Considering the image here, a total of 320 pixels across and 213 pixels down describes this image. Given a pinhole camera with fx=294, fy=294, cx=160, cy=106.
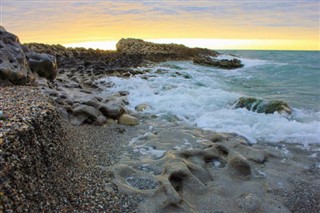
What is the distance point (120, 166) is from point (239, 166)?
1.72 meters

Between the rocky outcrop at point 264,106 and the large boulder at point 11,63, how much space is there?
552 centimetres

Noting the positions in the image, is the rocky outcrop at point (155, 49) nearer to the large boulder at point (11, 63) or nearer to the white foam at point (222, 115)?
the white foam at point (222, 115)

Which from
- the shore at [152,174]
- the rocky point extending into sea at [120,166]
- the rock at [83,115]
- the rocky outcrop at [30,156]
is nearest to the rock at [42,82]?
the rocky point extending into sea at [120,166]

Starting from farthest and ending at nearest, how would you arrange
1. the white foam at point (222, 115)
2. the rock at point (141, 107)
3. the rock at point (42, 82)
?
the rock at point (141, 107) < the rock at point (42, 82) < the white foam at point (222, 115)

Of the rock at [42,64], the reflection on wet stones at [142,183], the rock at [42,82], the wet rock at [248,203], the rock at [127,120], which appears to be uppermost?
the rock at [42,64]

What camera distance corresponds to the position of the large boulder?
5.75m

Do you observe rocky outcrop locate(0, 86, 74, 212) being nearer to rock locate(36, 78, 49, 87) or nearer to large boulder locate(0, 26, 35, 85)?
large boulder locate(0, 26, 35, 85)

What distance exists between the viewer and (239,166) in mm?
4281

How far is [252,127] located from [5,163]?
5.32 m

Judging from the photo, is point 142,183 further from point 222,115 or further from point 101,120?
point 222,115

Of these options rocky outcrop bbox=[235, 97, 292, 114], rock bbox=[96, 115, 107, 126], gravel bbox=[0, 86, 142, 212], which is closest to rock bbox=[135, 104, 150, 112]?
rock bbox=[96, 115, 107, 126]

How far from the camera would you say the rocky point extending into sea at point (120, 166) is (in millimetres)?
2619

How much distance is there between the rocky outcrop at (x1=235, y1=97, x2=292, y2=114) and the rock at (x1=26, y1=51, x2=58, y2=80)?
544 cm

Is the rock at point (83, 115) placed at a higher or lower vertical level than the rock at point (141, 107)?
higher
